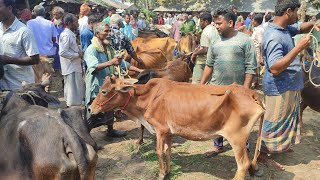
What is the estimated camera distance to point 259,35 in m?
8.53

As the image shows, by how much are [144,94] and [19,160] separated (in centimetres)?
239

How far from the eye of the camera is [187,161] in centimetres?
485

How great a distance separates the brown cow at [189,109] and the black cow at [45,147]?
1889 mm

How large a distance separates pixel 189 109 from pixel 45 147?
87.8 inches

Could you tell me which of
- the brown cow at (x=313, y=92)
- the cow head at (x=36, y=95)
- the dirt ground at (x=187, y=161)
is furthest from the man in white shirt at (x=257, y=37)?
the cow head at (x=36, y=95)

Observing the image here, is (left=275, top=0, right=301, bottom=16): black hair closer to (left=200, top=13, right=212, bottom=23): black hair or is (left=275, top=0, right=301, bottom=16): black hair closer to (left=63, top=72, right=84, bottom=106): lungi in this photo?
(left=200, top=13, right=212, bottom=23): black hair

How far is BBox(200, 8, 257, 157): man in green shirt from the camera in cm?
425

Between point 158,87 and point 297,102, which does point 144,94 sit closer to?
point 158,87

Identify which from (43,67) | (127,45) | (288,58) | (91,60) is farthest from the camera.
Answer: (43,67)

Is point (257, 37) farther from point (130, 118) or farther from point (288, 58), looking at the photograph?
A: point (130, 118)

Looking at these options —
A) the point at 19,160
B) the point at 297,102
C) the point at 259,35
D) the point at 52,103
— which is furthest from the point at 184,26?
the point at 19,160

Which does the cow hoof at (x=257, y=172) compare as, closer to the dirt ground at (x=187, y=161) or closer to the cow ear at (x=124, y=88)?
the dirt ground at (x=187, y=161)

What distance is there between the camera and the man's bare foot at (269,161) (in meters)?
4.57

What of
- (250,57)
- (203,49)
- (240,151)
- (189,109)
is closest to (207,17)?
(203,49)
